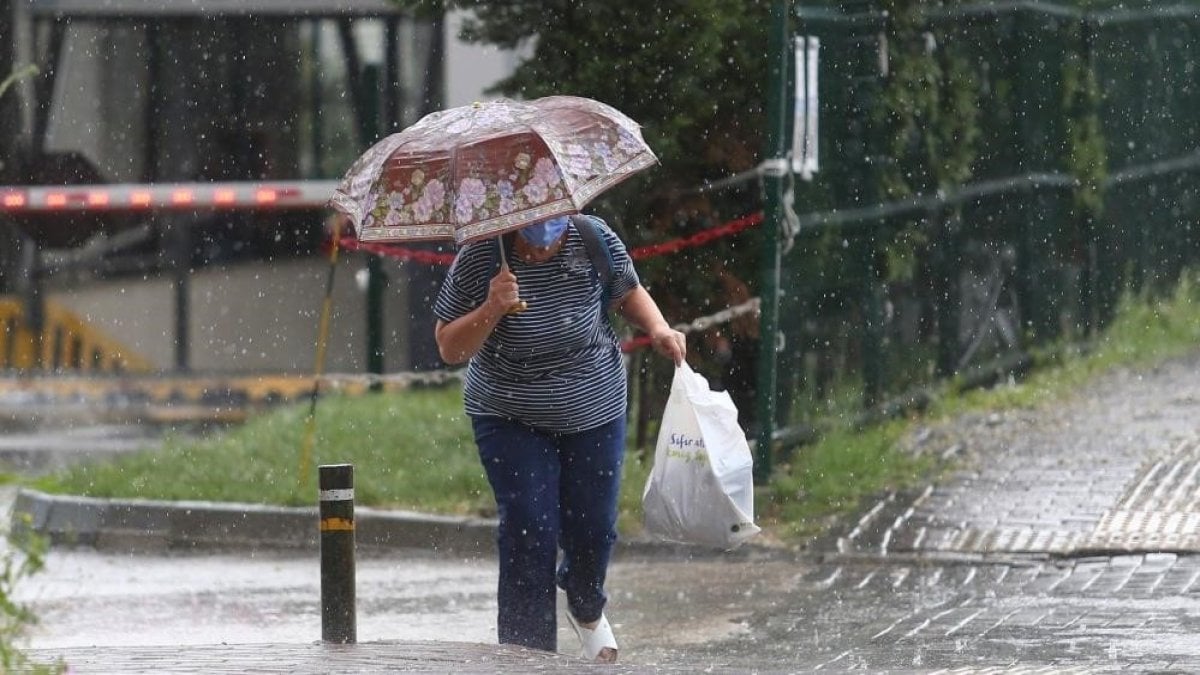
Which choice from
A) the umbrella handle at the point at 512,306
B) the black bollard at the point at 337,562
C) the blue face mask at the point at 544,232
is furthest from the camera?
the black bollard at the point at 337,562

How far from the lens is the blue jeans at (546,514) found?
6.94m

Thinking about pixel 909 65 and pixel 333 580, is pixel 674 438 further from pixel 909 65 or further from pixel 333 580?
pixel 909 65

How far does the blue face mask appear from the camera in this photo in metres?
6.77

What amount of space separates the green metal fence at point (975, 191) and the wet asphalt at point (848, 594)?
82 centimetres

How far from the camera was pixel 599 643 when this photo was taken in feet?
23.6

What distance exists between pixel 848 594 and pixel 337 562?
238 cm

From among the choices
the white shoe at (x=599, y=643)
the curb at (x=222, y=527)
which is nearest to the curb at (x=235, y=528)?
the curb at (x=222, y=527)

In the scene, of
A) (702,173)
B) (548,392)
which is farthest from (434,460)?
(548,392)

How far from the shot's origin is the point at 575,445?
276 inches

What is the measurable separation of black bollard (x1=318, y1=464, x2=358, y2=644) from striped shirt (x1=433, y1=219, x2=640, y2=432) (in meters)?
0.57

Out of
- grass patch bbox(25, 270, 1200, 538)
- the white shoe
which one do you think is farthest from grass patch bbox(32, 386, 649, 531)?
the white shoe

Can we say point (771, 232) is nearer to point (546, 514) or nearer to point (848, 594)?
point (848, 594)

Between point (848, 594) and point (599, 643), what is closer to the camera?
point (599, 643)

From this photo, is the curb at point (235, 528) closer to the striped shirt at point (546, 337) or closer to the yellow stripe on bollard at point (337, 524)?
the yellow stripe on bollard at point (337, 524)
